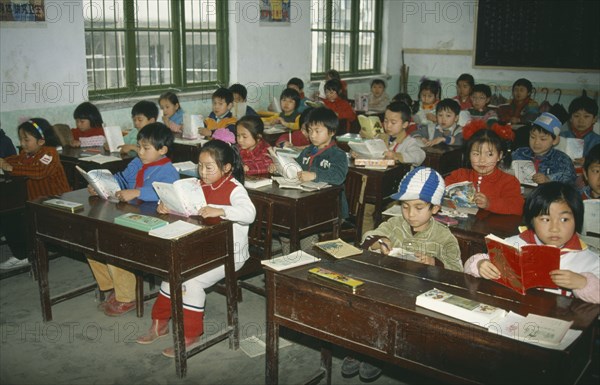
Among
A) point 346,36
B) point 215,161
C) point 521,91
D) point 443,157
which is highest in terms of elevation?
point 346,36

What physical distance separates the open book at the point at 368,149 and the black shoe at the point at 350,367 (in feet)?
A: 6.34

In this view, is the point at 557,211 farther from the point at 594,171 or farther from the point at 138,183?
the point at 138,183

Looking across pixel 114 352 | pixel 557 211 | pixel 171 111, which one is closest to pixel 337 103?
pixel 171 111

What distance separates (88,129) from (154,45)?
2.07 metres

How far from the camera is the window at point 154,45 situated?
21.1 feet

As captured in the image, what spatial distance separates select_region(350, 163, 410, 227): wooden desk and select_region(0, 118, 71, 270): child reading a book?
2.01m

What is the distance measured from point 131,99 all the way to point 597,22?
656cm

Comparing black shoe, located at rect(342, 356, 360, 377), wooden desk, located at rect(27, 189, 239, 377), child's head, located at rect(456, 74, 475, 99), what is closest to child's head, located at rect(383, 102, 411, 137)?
wooden desk, located at rect(27, 189, 239, 377)

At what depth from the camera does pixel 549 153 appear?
13.5ft

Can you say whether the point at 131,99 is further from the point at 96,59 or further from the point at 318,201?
the point at 318,201

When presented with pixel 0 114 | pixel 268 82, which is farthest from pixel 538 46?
pixel 0 114

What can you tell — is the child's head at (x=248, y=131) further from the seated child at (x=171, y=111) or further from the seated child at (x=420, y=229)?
the seated child at (x=171, y=111)

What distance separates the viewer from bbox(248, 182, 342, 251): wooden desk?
341cm

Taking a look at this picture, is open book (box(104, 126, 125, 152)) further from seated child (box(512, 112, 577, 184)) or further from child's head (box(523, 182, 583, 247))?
child's head (box(523, 182, 583, 247))
